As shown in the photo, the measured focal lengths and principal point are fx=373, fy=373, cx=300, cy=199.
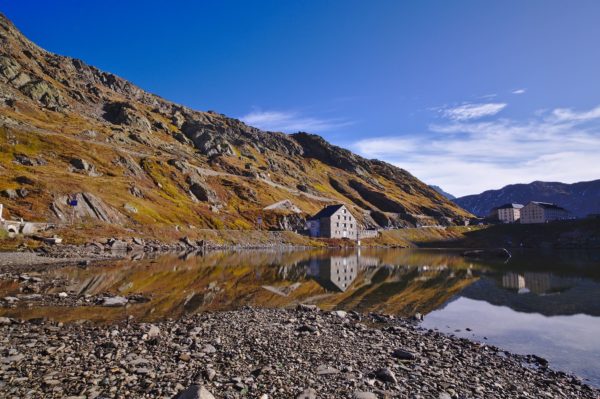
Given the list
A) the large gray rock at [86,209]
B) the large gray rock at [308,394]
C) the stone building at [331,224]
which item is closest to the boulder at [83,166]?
the large gray rock at [86,209]

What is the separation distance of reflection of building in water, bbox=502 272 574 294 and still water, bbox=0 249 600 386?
0.13 metres

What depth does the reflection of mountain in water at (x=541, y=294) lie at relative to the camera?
3478 cm

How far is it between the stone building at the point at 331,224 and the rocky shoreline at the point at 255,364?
492 feet

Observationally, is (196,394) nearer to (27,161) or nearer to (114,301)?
(114,301)

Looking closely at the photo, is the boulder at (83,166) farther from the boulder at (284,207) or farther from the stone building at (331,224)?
the stone building at (331,224)

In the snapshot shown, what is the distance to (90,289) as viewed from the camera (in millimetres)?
35031

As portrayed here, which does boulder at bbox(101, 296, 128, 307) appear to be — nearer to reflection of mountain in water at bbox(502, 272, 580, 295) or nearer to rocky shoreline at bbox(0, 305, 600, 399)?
rocky shoreline at bbox(0, 305, 600, 399)

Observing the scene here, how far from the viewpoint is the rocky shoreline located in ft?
42.5

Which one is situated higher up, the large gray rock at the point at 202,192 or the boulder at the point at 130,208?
the large gray rock at the point at 202,192

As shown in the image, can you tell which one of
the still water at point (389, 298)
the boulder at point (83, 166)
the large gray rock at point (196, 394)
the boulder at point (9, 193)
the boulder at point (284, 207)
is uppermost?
the boulder at point (83, 166)

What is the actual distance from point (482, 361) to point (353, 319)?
33.7 ft

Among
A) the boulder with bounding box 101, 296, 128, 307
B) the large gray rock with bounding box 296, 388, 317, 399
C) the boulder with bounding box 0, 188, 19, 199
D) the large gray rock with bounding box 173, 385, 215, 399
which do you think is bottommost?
the large gray rock with bounding box 296, 388, 317, 399

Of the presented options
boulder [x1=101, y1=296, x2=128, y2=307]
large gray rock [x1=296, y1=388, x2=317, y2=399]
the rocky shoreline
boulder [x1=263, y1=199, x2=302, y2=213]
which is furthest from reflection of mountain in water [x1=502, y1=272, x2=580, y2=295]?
boulder [x1=263, y1=199, x2=302, y2=213]

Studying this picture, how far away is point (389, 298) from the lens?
125ft
